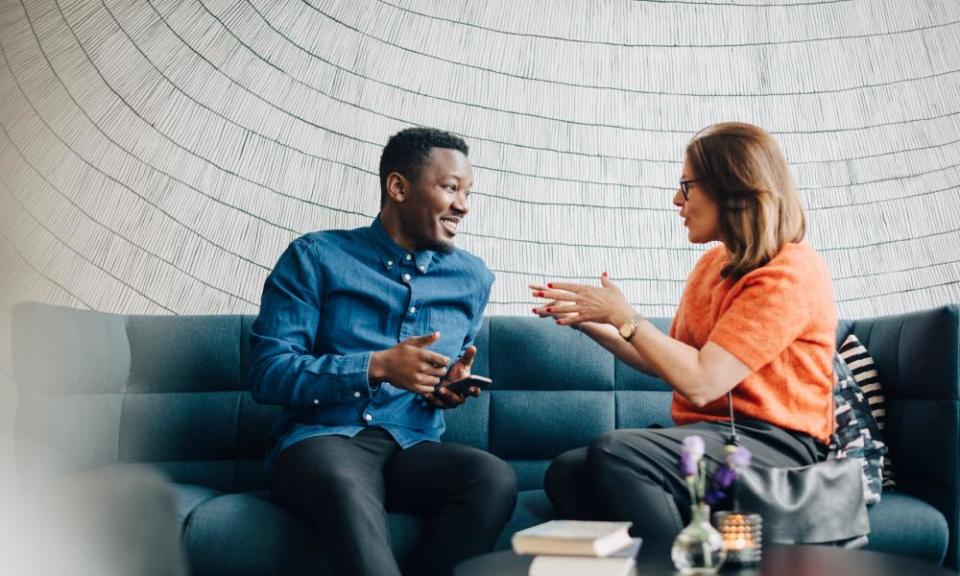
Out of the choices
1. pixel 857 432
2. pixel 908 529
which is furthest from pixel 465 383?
pixel 908 529

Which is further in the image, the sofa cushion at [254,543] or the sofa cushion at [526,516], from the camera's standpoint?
the sofa cushion at [526,516]

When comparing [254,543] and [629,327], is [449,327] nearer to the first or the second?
[629,327]

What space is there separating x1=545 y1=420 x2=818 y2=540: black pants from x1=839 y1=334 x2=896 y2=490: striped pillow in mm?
405

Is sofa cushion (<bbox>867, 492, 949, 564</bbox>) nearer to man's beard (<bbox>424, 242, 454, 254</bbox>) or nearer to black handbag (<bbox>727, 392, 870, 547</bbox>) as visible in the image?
black handbag (<bbox>727, 392, 870, 547</bbox>)

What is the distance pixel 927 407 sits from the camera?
2051mm

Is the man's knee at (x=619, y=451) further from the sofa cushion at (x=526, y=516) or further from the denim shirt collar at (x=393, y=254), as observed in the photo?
the denim shirt collar at (x=393, y=254)

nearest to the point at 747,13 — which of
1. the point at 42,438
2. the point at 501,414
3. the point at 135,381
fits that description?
the point at 501,414

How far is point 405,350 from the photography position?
185 cm

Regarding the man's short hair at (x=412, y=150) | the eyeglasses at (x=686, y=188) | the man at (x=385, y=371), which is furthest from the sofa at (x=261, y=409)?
the eyeglasses at (x=686, y=188)

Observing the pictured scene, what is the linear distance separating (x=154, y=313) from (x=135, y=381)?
0.29m

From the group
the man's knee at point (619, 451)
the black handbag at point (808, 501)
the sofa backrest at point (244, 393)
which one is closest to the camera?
the black handbag at point (808, 501)

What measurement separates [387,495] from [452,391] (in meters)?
0.26

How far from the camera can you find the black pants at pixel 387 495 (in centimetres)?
162

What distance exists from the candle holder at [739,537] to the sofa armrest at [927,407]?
100 centimetres
